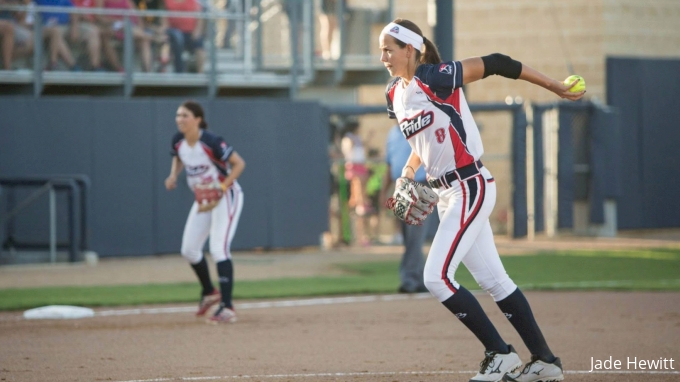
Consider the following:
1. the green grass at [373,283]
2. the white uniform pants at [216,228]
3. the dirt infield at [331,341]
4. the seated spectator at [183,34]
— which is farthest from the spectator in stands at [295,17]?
the white uniform pants at [216,228]

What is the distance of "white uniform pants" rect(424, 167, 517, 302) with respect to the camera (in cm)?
599

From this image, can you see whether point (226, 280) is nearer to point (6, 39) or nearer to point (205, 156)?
point (205, 156)

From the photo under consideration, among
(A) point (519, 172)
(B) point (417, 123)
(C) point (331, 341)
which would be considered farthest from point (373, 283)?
(A) point (519, 172)

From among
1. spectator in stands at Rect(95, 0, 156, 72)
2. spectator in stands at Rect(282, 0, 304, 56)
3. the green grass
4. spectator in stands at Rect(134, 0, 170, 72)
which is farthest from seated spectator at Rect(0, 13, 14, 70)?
the green grass

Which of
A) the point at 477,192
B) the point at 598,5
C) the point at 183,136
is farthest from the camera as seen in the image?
the point at 598,5

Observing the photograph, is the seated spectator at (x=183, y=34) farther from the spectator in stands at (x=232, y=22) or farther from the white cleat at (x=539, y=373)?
the white cleat at (x=539, y=373)

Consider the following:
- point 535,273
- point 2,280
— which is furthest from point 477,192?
point 2,280

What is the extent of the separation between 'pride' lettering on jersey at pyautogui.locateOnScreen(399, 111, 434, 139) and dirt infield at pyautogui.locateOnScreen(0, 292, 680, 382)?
1624mm

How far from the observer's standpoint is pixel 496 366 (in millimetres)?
5906

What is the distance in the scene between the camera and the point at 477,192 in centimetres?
605

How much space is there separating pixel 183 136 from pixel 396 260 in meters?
6.96

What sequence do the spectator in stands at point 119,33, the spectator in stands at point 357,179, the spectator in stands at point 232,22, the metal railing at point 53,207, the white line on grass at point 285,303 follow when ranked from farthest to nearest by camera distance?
the spectator in stands at point 357,179 < the spectator in stands at point 232,22 < the spectator in stands at point 119,33 < the metal railing at point 53,207 < the white line on grass at point 285,303

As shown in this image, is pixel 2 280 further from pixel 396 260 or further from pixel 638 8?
pixel 638 8

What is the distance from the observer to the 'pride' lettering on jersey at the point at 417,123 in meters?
5.98
